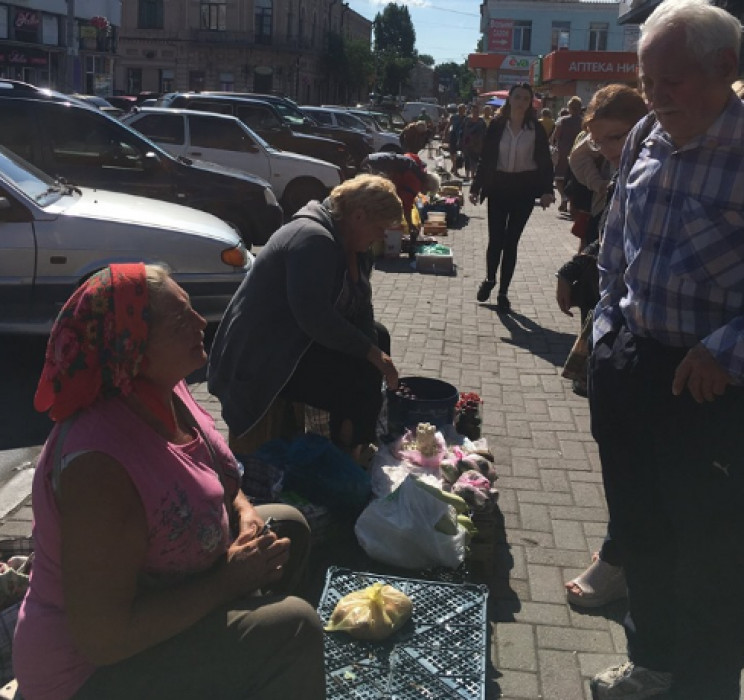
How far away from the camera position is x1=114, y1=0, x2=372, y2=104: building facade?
5988 centimetres

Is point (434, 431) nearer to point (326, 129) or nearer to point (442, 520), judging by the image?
point (442, 520)

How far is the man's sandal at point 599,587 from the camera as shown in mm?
3520

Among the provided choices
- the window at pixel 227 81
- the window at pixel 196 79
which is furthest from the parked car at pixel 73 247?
the window at pixel 227 81

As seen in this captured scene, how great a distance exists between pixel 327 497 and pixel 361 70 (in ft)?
260

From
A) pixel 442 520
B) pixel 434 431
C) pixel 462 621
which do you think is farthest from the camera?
pixel 434 431

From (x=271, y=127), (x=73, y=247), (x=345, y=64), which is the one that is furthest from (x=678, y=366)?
(x=345, y=64)

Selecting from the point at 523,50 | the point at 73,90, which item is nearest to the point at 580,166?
the point at 73,90

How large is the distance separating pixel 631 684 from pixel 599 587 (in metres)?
0.72

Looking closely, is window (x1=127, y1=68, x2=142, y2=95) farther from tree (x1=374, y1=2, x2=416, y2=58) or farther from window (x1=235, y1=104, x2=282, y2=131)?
tree (x1=374, y1=2, x2=416, y2=58)

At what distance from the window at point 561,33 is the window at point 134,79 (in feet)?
94.4

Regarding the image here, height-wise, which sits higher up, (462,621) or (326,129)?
(326,129)

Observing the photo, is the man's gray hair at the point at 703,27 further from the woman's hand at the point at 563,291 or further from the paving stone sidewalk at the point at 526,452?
the paving stone sidewalk at the point at 526,452

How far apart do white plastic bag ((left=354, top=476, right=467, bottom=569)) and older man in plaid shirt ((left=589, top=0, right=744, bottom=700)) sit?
888 millimetres

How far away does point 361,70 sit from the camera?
259 ft
